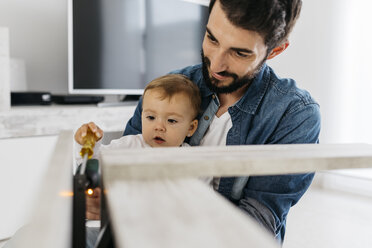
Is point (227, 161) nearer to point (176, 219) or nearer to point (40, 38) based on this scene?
point (176, 219)

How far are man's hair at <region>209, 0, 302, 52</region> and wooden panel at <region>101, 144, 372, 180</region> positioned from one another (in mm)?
520

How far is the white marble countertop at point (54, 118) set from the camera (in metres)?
2.13

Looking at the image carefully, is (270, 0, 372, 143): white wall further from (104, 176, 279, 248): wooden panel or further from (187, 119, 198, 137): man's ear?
(104, 176, 279, 248): wooden panel

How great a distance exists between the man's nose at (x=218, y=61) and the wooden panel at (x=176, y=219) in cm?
76

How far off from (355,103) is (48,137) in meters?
2.49

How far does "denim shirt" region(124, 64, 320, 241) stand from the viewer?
100 centimetres

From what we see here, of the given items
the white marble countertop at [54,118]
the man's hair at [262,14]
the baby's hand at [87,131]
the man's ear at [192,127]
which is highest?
the man's hair at [262,14]

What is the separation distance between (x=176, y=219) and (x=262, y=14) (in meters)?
0.81

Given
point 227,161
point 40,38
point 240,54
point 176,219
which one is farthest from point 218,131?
point 40,38

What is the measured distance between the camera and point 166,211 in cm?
29

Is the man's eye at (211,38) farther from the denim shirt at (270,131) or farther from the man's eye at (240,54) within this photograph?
the denim shirt at (270,131)

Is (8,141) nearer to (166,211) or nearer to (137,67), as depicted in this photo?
(137,67)

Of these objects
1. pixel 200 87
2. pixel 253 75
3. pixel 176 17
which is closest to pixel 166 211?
pixel 253 75

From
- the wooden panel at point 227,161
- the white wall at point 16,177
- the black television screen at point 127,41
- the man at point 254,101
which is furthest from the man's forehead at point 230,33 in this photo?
the black television screen at point 127,41
